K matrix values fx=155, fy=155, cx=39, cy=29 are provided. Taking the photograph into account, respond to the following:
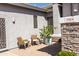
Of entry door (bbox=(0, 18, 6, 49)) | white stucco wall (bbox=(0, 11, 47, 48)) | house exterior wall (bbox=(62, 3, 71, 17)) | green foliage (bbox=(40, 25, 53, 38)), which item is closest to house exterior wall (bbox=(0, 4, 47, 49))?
white stucco wall (bbox=(0, 11, 47, 48))

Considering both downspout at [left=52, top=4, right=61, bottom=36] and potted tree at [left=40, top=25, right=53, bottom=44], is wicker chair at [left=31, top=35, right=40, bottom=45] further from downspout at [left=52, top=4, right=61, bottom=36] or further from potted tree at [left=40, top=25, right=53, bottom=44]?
downspout at [left=52, top=4, right=61, bottom=36]

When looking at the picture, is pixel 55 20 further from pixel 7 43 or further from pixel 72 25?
pixel 72 25

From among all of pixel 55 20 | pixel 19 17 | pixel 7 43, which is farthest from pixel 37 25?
pixel 7 43

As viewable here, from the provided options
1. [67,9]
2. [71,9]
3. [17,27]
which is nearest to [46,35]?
[17,27]

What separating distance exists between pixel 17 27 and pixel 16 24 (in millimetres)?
337

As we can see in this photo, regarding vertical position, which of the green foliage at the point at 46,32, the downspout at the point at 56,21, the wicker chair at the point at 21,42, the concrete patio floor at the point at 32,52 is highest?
the downspout at the point at 56,21

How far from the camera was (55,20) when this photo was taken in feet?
61.1

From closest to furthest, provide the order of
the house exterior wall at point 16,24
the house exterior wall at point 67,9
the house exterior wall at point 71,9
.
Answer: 1. the house exterior wall at point 71,9
2. the house exterior wall at point 67,9
3. the house exterior wall at point 16,24

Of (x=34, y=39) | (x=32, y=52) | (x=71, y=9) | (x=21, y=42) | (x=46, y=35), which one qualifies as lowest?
(x=32, y=52)

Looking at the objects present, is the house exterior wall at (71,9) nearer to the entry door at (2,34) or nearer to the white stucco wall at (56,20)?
the entry door at (2,34)

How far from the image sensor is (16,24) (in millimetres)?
15477

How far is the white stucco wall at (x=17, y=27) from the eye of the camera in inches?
567

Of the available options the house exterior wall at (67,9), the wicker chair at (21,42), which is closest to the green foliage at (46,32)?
the wicker chair at (21,42)

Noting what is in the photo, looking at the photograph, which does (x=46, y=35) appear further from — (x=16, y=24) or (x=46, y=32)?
(x=16, y=24)
